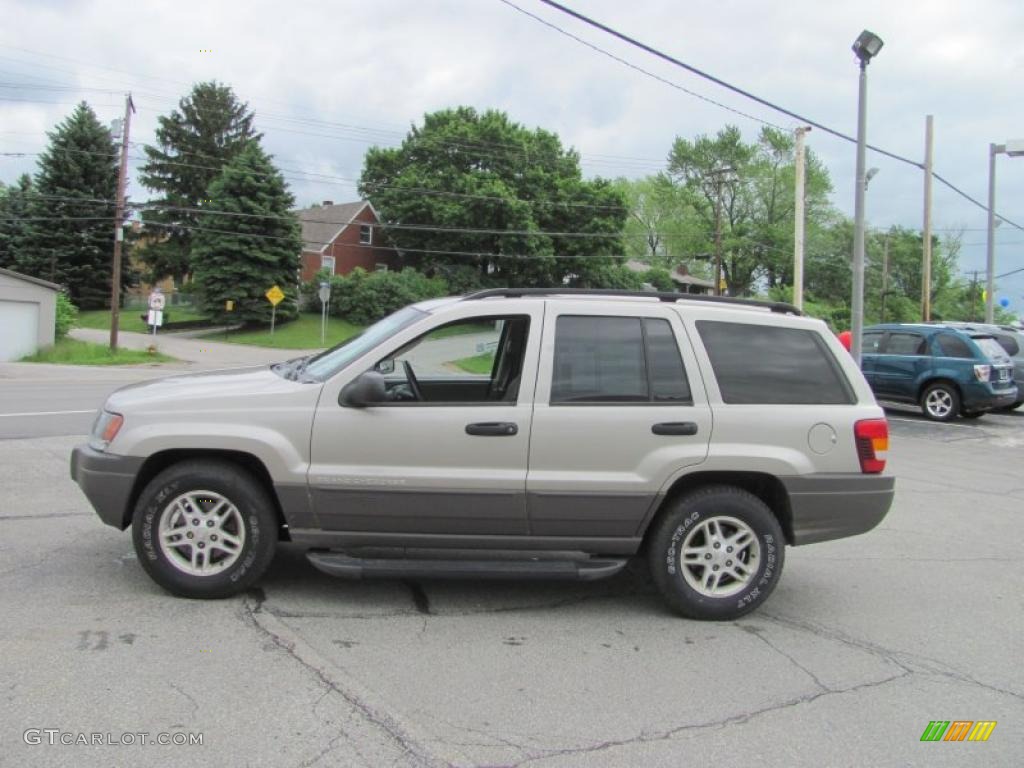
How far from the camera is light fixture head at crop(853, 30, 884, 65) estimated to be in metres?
13.7

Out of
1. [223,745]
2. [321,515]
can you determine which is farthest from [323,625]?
[223,745]

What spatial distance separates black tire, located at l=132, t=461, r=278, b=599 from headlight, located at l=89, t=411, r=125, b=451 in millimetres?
357

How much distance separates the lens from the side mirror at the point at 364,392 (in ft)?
13.8

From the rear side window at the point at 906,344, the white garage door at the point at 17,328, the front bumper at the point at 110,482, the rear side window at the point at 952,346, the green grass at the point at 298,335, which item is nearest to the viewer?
the front bumper at the point at 110,482

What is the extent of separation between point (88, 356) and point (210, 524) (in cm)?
2997

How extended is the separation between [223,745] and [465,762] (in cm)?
93

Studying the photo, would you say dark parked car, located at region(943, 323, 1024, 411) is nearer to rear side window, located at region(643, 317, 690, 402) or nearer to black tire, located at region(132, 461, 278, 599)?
rear side window, located at region(643, 317, 690, 402)

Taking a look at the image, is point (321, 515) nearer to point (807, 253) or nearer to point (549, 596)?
point (549, 596)

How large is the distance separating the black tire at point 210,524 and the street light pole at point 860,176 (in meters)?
12.2

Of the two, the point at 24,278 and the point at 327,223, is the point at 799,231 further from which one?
the point at 327,223

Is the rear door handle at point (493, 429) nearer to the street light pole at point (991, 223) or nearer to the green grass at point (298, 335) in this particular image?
the street light pole at point (991, 223)

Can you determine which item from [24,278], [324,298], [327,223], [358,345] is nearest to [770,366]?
[358,345]

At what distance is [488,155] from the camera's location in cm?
5625

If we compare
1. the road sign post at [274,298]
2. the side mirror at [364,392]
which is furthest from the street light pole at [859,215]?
the road sign post at [274,298]
